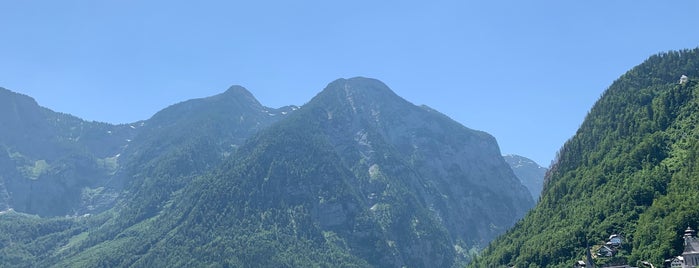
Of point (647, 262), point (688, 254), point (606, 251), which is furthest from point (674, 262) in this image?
point (606, 251)

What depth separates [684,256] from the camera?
166000mm

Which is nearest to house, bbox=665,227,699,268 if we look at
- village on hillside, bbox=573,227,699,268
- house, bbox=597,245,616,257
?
village on hillside, bbox=573,227,699,268

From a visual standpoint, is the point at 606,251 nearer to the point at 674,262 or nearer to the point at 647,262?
the point at 647,262

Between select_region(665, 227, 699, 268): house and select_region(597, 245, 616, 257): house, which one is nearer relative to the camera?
select_region(665, 227, 699, 268): house

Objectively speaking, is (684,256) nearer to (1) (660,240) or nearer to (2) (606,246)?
(1) (660,240)

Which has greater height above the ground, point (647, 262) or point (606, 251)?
point (606, 251)

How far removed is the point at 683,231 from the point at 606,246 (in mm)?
24993

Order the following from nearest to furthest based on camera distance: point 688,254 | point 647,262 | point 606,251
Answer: point 688,254, point 647,262, point 606,251

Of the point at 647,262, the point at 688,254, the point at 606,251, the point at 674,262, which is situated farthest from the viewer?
the point at 606,251

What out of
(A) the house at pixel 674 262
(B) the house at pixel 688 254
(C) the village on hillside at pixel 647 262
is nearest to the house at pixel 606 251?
(C) the village on hillside at pixel 647 262

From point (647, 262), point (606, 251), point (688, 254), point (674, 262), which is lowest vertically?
point (647, 262)

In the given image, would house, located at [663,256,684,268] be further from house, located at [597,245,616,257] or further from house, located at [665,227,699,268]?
house, located at [597,245,616,257]

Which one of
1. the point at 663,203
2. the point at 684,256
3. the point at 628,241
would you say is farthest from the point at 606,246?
the point at 684,256

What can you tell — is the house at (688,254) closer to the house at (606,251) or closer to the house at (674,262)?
the house at (674,262)
